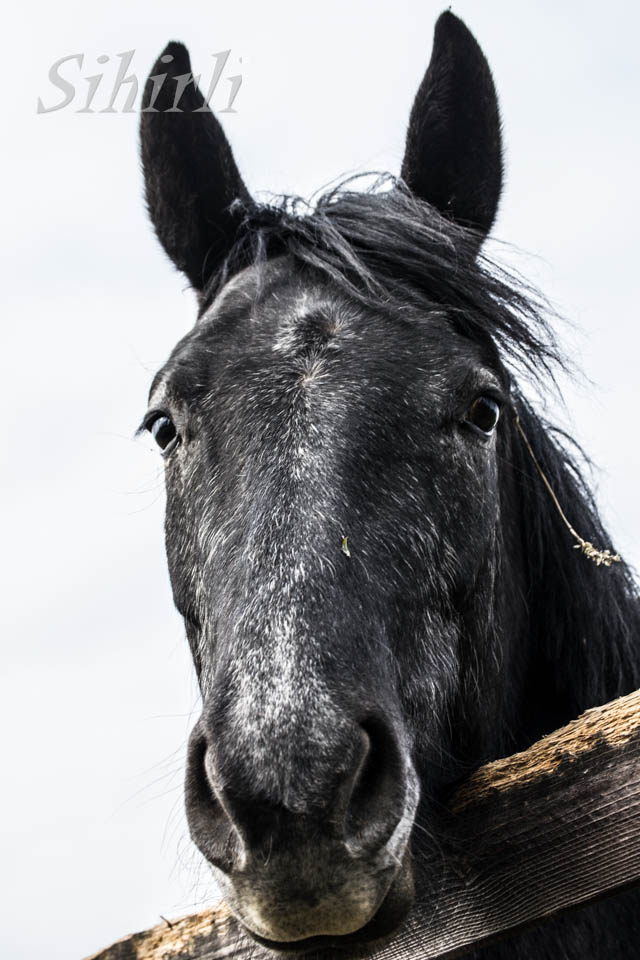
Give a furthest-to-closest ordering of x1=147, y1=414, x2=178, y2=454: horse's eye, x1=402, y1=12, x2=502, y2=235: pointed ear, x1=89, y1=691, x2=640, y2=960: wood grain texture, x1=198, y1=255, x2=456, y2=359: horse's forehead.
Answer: x1=402, y1=12, x2=502, y2=235: pointed ear < x1=147, y1=414, x2=178, y2=454: horse's eye < x1=198, y1=255, x2=456, y2=359: horse's forehead < x1=89, y1=691, x2=640, y2=960: wood grain texture

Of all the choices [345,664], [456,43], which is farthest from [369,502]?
[456,43]

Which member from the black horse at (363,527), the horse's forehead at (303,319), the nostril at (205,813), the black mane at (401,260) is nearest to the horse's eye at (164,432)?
the black horse at (363,527)

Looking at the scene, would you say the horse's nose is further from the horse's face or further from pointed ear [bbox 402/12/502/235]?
pointed ear [bbox 402/12/502/235]

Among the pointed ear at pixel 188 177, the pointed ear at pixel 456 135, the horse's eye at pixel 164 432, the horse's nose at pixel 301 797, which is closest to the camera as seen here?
the horse's nose at pixel 301 797

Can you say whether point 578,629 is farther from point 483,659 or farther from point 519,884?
point 519,884

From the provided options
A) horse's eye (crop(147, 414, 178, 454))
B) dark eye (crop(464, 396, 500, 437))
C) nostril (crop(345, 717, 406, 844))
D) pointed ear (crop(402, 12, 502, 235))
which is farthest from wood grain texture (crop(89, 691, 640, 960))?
pointed ear (crop(402, 12, 502, 235))

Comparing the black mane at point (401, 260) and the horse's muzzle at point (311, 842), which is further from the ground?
the black mane at point (401, 260)

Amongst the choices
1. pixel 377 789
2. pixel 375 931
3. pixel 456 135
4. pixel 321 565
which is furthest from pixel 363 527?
pixel 456 135

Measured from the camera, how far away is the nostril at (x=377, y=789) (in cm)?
222

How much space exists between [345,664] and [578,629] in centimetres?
203

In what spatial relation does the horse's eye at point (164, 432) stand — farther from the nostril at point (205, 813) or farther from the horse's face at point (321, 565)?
the nostril at point (205, 813)

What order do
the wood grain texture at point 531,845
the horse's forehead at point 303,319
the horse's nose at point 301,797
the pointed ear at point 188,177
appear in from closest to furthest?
1. the horse's nose at point 301,797
2. the wood grain texture at point 531,845
3. the horse's forehead at point 303,319
4. the pointed ear at point 188,177

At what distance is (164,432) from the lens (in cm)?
373

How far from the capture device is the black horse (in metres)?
2.22
